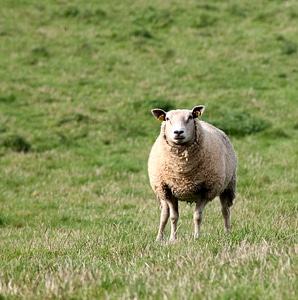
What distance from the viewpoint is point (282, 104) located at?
17.2 m

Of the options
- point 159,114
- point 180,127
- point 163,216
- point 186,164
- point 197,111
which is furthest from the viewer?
point 163,216

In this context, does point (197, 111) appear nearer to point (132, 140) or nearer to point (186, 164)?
point (186, 164)

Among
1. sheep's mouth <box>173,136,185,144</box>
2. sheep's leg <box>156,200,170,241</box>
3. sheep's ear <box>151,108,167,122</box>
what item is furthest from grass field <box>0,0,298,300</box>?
sheep's ear <box>151,108,167,122</box>

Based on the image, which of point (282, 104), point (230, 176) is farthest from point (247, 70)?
point (230, 176)

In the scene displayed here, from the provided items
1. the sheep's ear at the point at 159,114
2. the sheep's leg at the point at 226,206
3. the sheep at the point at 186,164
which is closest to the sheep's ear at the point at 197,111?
the sheep at the point at 186,164

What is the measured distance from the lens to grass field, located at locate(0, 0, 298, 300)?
435 cm

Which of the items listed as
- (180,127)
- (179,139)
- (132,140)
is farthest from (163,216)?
(132,140)

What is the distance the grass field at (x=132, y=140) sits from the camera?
435 cm

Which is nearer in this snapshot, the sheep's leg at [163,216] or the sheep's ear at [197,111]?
the sheep's ear at [197,111]

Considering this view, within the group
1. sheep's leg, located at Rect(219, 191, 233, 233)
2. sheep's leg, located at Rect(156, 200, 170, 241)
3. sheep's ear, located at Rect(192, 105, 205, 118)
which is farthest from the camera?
sheep's leg, located at Rect(219, 191, 233, 233)

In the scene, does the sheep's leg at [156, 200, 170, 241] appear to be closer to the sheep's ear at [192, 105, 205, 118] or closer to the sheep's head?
the sheep's head

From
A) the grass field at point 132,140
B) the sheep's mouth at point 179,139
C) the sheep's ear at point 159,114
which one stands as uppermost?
the sheep's ear at point 159,114

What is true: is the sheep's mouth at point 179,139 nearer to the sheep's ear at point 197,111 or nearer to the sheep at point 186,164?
the sheep at point 186,164

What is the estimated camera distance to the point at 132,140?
15156mm
